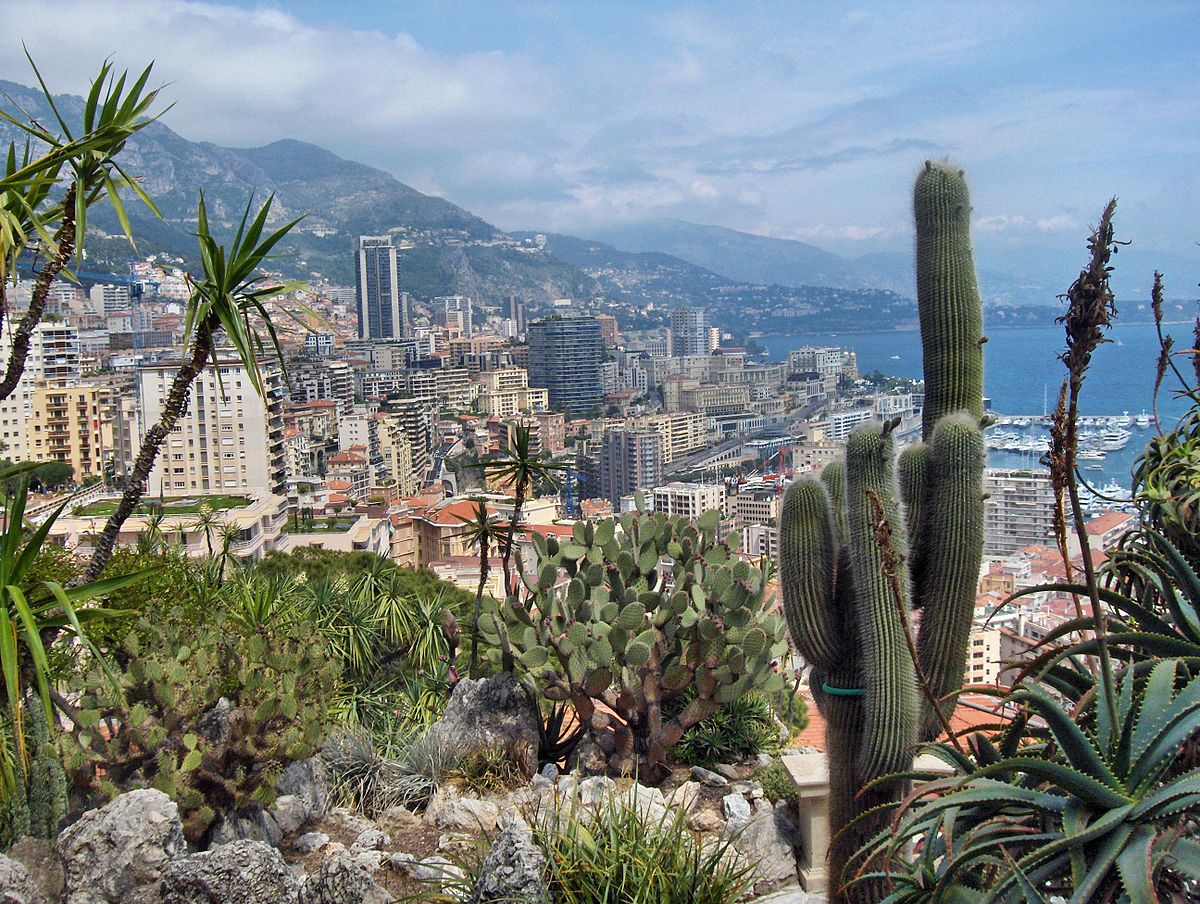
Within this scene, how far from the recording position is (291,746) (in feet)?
13.5

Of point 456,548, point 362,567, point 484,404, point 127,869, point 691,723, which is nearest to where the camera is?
point 127,869

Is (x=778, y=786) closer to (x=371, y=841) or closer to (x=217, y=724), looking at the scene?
(x=371, y=841)

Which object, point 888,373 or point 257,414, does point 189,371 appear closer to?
point 257,414

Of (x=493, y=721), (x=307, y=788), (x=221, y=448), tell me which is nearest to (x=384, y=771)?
(x=307, y=788)

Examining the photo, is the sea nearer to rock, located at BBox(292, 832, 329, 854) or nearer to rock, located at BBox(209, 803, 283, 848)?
rock, located at BBox(292, 832, 329, 854)

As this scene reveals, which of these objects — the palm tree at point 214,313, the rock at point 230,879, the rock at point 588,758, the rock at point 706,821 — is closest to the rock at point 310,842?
the rock at point 230,879

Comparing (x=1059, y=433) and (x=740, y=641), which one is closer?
(x=1059, y=433)

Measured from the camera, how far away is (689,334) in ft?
455

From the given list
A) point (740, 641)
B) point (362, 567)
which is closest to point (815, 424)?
point (362, 567)

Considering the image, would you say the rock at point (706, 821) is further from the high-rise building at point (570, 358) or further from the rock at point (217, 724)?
the high-rise building at point (570, 358)

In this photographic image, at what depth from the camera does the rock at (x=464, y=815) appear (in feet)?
13.7

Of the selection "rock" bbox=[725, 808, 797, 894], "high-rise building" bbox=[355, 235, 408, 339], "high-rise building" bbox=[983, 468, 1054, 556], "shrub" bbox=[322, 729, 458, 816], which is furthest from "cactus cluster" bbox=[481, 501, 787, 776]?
"high-rise building" bbox=[355, 235, 408, 339]

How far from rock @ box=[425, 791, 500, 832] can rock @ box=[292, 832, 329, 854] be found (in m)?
0.39

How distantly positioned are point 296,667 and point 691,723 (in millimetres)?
1612
